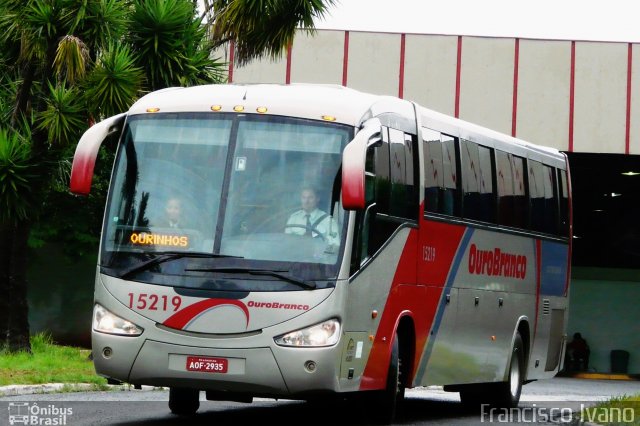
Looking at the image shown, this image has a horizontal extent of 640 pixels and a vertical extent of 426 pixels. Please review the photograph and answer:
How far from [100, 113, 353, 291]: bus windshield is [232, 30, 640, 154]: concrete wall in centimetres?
1972

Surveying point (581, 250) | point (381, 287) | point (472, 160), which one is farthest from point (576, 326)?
point (381, 287)

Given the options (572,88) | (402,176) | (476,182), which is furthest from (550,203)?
(572,88)

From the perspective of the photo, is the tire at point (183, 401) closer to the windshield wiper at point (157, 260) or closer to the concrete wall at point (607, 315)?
the windshield wiper at point (157, 260)

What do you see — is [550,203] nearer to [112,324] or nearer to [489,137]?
[489,137]

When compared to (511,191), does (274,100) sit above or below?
above

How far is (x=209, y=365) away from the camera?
36.6ft

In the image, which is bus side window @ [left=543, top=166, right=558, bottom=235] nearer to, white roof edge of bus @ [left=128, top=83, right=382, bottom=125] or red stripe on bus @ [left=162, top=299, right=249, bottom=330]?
white roof edge of bus @ [left=128, top=83, right=382, bottom=125]

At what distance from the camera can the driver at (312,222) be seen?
1143cm

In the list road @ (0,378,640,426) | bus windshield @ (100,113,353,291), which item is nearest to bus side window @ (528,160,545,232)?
road @ (0,378,640,426)

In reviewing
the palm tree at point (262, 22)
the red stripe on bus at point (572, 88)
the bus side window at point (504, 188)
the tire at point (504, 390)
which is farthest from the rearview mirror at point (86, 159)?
the red stripe on bus at point (572, 88)

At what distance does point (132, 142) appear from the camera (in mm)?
12133

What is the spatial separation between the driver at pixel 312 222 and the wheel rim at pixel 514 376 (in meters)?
6.32

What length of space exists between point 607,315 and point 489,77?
10711 millimetres

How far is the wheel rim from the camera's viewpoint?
17.2m
